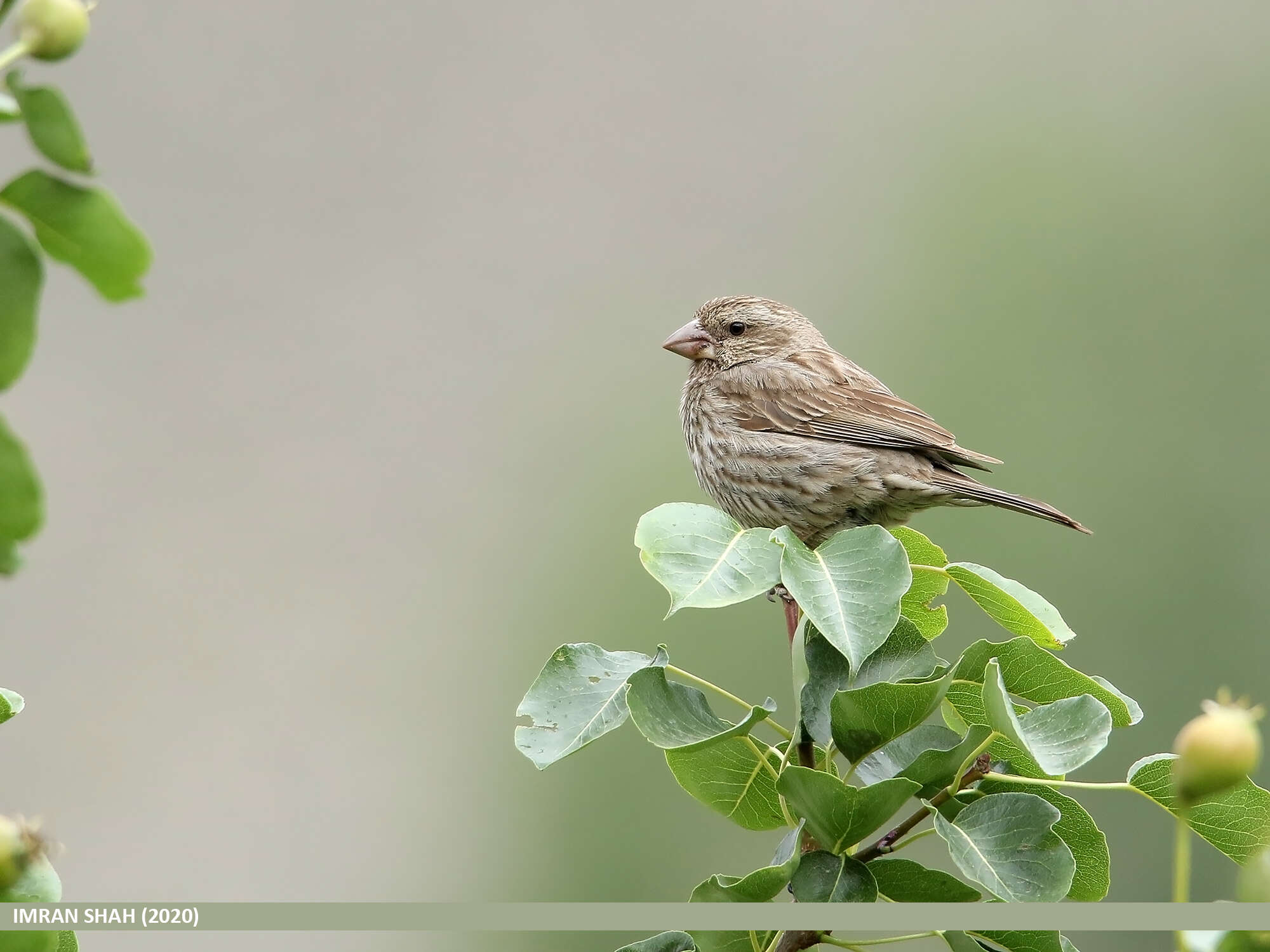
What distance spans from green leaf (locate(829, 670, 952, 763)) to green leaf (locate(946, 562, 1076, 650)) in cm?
35

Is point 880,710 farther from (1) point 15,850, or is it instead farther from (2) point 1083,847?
(1) point 15,850

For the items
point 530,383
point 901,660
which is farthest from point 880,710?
point 530,383

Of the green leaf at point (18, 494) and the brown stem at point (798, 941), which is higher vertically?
the green leaf at point (18, 494)

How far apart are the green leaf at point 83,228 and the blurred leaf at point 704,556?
0.92 metres

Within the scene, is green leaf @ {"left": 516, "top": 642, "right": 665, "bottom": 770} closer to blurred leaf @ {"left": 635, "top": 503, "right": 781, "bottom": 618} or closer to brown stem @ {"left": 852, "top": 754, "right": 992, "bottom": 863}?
blurred leaf @ {"left": 635, "top": 503, "right": 781, "bottom": 618}

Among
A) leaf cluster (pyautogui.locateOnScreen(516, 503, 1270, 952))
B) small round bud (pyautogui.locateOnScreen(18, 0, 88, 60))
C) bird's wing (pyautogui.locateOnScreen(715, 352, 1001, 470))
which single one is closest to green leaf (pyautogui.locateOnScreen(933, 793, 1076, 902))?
leaf cluster (pyautogui.locateOnScreen(516, 503, 1270, 952))

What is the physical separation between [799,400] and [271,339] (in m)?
15.7

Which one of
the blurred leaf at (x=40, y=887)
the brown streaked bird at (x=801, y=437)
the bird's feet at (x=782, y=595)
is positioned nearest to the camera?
the blurred leaf at (x=40, y=887)

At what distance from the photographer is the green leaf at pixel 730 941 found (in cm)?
156

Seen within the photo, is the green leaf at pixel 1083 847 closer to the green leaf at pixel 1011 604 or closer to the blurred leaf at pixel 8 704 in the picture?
the green leaf at pixel 1011 604

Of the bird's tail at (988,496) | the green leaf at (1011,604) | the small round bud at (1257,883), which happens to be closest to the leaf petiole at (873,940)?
the green leaf at (1011,604)

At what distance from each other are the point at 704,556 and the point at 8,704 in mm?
864

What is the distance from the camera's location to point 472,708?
13008 mm

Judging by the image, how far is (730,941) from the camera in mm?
1574
